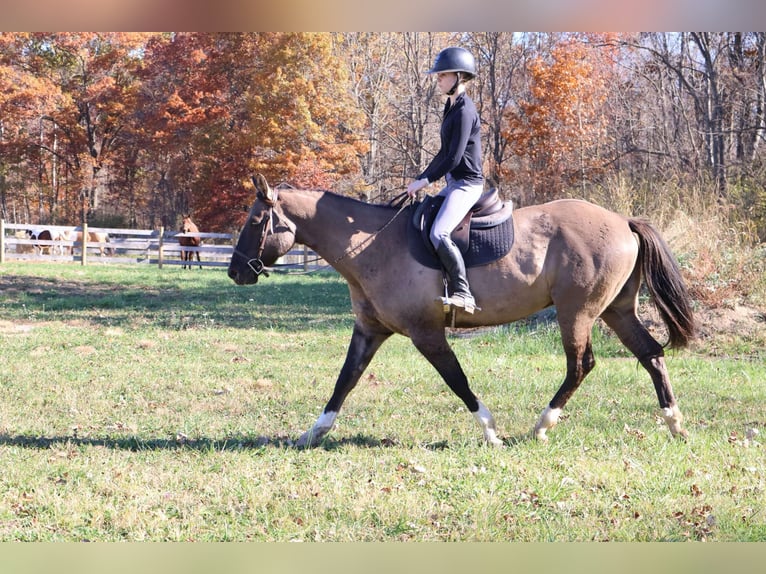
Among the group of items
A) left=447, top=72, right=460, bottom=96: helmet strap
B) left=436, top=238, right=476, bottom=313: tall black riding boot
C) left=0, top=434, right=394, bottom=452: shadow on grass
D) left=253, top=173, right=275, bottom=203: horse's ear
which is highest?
left=447, top=72, right=460, bottom=96: helmet strap

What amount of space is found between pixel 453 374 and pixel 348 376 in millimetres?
920

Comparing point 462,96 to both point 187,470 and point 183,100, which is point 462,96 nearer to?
point 187,470

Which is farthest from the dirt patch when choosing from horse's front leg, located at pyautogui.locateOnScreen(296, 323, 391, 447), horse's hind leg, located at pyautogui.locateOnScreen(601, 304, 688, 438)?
horse's front leg, located at pyautogui.locateOnScreen(296, 323, 391, 447)

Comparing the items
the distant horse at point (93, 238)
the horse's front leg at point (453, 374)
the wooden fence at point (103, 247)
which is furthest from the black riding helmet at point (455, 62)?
the distant horse at point (93, 238)

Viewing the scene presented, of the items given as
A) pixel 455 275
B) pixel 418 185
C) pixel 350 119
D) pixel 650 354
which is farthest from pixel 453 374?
pixel 350 119

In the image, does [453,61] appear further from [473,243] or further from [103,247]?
[103,247]

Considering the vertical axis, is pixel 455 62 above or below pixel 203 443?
above

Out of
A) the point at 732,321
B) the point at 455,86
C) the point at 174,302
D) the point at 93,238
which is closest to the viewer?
the point at 455,86

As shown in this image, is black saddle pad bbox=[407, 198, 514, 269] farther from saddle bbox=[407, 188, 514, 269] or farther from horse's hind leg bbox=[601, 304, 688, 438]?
horse's hind leg bbox=[601, 304, 688, 438]

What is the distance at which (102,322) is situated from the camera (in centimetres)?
→ 1430

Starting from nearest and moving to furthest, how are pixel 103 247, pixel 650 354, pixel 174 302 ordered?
pixel 650 354, pixel 174 302, pixel 103 247

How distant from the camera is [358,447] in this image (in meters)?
6.44

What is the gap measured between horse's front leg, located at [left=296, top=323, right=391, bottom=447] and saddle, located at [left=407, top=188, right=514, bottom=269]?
2.79ft

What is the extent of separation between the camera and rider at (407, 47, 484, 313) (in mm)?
6234
